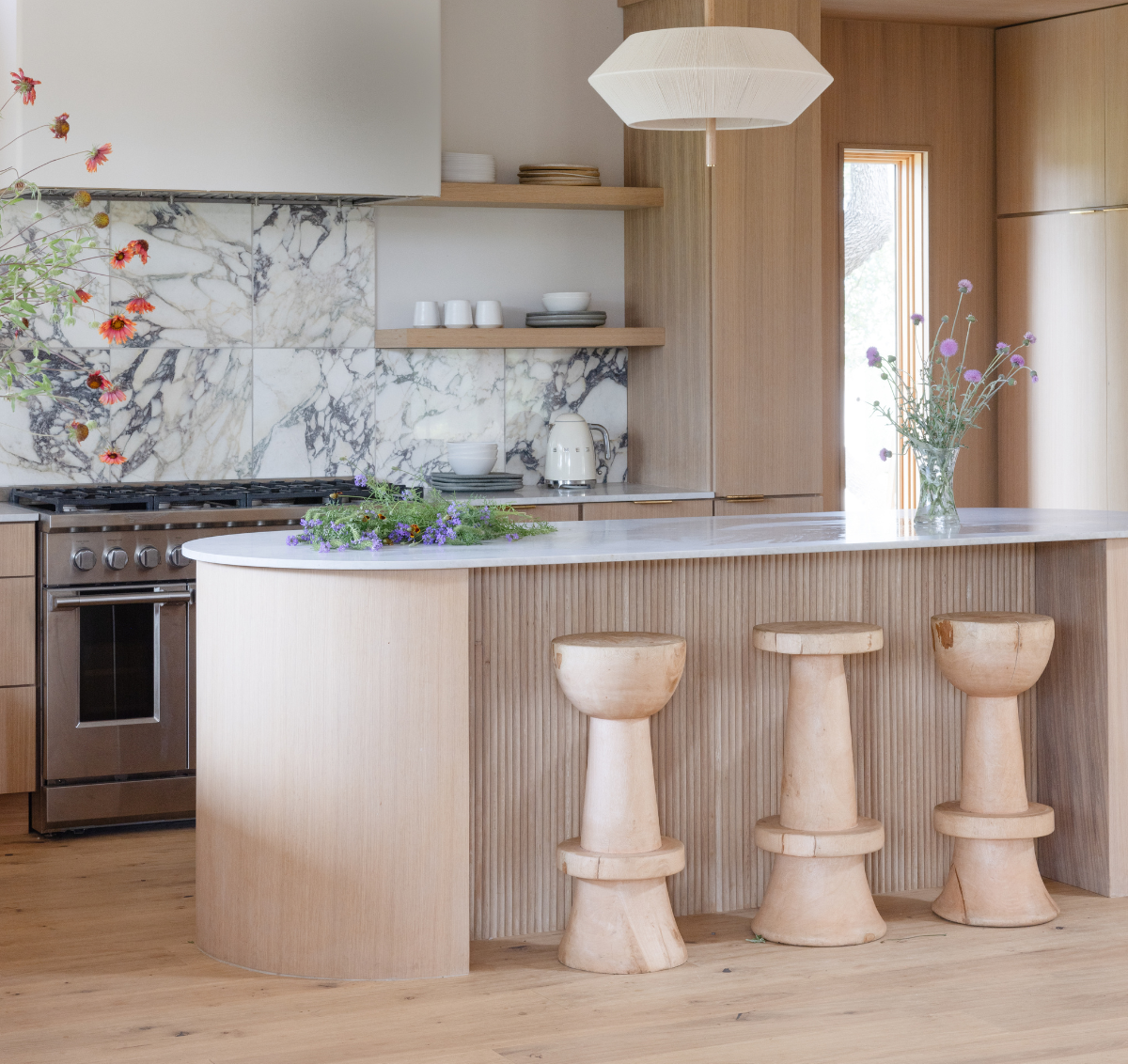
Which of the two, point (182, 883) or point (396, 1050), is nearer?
point (396, 1050)

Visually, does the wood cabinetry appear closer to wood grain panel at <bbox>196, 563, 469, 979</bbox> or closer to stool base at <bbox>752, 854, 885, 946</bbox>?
wood grain panel at <bbox>196, 563, 469, 979</bbox>

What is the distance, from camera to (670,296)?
5.21 metres

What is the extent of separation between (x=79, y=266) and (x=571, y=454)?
1719mm

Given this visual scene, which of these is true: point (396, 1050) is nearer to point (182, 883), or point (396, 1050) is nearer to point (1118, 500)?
point (182, 883)

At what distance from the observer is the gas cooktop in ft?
14.2

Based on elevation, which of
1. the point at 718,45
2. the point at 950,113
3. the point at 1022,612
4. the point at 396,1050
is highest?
the point at 950,113

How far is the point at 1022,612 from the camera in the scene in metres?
3.56

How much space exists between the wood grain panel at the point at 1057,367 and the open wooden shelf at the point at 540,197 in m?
1.55

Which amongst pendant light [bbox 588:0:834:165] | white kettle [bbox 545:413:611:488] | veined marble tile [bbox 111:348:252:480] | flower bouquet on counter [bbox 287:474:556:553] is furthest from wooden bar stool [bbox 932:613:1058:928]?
veined marble tile [bbox 111:348:252:480]

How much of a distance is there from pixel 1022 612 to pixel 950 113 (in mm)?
2935

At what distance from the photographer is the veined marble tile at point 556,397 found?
542 cm

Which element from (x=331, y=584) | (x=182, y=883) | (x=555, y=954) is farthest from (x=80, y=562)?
(x=555, y=954)

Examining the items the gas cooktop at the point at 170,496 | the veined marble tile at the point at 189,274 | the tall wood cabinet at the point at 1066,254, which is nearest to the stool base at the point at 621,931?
the gas cooktop at the point at 170,496

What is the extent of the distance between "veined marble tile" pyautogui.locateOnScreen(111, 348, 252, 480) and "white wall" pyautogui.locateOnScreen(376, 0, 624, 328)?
1.87 ft
